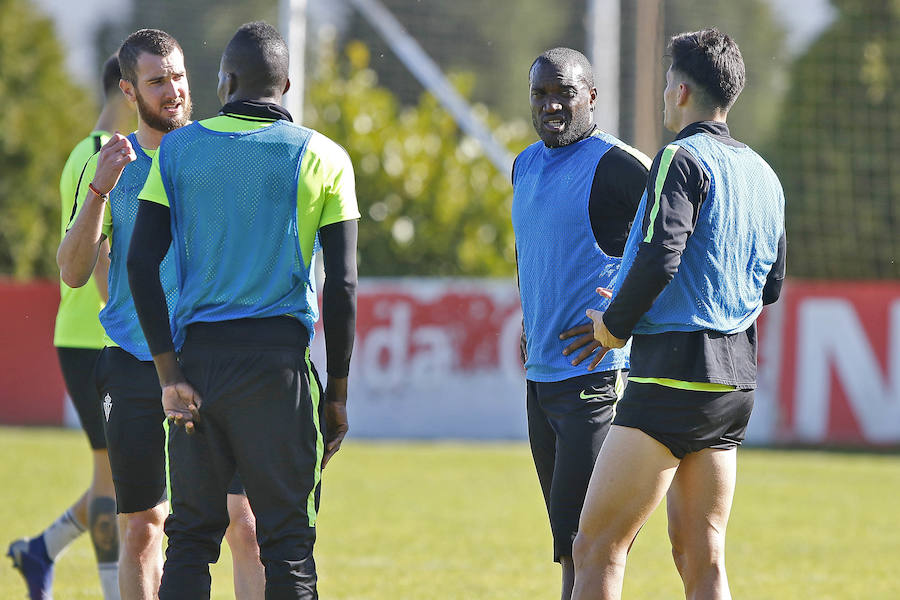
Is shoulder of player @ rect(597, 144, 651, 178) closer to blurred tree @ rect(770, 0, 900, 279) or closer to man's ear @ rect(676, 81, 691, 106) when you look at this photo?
man's ear @ rect(676, 81, 691, 106)

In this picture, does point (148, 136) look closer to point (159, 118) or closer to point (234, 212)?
point (159, 118)

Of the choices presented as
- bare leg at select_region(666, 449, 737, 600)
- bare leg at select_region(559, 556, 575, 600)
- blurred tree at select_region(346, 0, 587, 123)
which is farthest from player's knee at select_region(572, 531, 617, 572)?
blurred tree at select_region(346, 0, 587, 123)

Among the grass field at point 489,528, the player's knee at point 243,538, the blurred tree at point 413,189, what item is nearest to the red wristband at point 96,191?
the player's knee at point 243,538

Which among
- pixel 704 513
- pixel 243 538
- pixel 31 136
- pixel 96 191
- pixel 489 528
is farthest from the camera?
pixel 31 136

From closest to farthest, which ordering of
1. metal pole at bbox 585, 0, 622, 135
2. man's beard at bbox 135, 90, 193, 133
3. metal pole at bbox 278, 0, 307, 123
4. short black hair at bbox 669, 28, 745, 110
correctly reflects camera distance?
short black hair at bbox 669, 28, 745, 110, man's beard at bbox 135, 90, 193, 133, metal pole at bbox 278, 0, 307, 123, metal pole at bbox 585, 0, 622, 135

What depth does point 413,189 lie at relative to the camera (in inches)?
898

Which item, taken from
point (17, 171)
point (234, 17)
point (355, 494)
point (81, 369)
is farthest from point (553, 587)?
point (234, 17)

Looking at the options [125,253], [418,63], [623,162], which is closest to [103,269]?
[125,253]

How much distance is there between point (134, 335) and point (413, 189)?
719 inches

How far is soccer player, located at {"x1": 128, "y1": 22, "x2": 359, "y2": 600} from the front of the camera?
3.94 metres

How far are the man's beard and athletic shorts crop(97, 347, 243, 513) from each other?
0.86 m

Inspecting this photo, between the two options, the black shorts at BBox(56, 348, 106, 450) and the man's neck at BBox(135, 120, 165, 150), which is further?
the black shorts at BBox(56, 348, 106, 450)

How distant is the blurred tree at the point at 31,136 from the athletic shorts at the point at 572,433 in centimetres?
2073

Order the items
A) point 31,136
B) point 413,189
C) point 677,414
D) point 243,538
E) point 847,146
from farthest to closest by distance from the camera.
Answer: point 31,136 → point 413,189 → point 847,146 → point 243,538 → point 677,414
